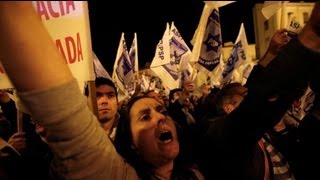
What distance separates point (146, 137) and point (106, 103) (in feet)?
5.57

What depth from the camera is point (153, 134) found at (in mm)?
2133

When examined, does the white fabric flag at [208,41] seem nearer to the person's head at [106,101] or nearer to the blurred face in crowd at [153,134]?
the person's head at [106,101]

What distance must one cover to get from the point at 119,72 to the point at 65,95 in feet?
20.4

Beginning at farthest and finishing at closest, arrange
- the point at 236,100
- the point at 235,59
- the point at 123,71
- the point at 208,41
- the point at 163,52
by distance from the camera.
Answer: the point at 163,52 → the point at 235,59 → the point at 123,71 → the point at 208,41 → the point at 236,100

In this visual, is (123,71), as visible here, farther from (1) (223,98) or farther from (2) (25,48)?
(2) (25,48)

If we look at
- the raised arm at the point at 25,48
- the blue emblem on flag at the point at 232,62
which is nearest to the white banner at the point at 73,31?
the raised arm at the point at 25,48

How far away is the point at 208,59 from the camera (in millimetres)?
6766

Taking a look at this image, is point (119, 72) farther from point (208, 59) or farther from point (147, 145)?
point (147, 145)

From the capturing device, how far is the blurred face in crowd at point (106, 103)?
12.0 feet

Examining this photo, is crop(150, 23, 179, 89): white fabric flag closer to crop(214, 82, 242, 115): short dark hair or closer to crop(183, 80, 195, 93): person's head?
crop(183, 80, 195, 93): person's head

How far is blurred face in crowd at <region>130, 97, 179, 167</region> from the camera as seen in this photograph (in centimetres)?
206

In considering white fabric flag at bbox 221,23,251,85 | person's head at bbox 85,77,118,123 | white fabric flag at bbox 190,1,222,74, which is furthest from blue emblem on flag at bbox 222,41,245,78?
person's head at bbox 85,77,118,123

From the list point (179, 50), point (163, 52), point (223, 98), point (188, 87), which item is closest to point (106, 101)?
point (223, 98)

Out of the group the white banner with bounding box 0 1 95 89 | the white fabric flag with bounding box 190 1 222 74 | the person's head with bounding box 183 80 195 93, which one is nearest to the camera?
the white banner with bounding box 0 1 95 89
